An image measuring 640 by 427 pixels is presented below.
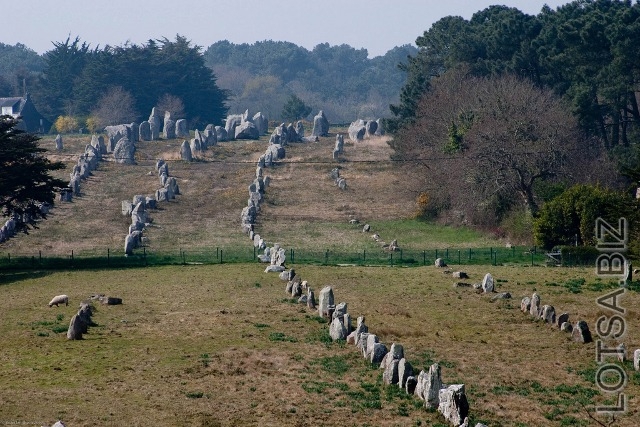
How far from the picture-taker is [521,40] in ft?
276

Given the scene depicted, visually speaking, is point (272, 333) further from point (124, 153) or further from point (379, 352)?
point (124, 153)

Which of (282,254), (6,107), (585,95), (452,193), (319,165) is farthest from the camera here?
(6,107)

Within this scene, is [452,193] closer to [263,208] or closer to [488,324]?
[263,208]

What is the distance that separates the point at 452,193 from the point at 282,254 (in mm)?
17448

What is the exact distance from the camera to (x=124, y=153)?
9238 cm

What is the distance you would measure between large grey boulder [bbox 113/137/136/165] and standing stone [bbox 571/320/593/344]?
203 ft

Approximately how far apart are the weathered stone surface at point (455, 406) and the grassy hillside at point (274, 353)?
0.29m

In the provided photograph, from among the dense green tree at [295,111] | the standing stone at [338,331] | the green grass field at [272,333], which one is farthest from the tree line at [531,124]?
the dense green tree at [295,111]

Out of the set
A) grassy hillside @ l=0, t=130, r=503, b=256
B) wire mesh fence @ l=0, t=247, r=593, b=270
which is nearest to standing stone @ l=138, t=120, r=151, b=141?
grassy hillside @ l=0, t=130, r=503, b=256

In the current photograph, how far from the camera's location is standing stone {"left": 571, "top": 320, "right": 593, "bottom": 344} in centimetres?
3441

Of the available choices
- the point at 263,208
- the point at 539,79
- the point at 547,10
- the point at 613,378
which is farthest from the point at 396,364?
the point at 547,10

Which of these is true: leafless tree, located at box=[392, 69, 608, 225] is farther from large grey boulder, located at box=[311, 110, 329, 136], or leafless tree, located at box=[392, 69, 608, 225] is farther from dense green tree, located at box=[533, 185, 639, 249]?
large grey boulder, located at box=[311, 110, 329, 136]

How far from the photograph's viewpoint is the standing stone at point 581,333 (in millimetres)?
34406

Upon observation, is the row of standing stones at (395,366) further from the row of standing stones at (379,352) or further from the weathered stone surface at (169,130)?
the weathered stone surface at (169,130)
